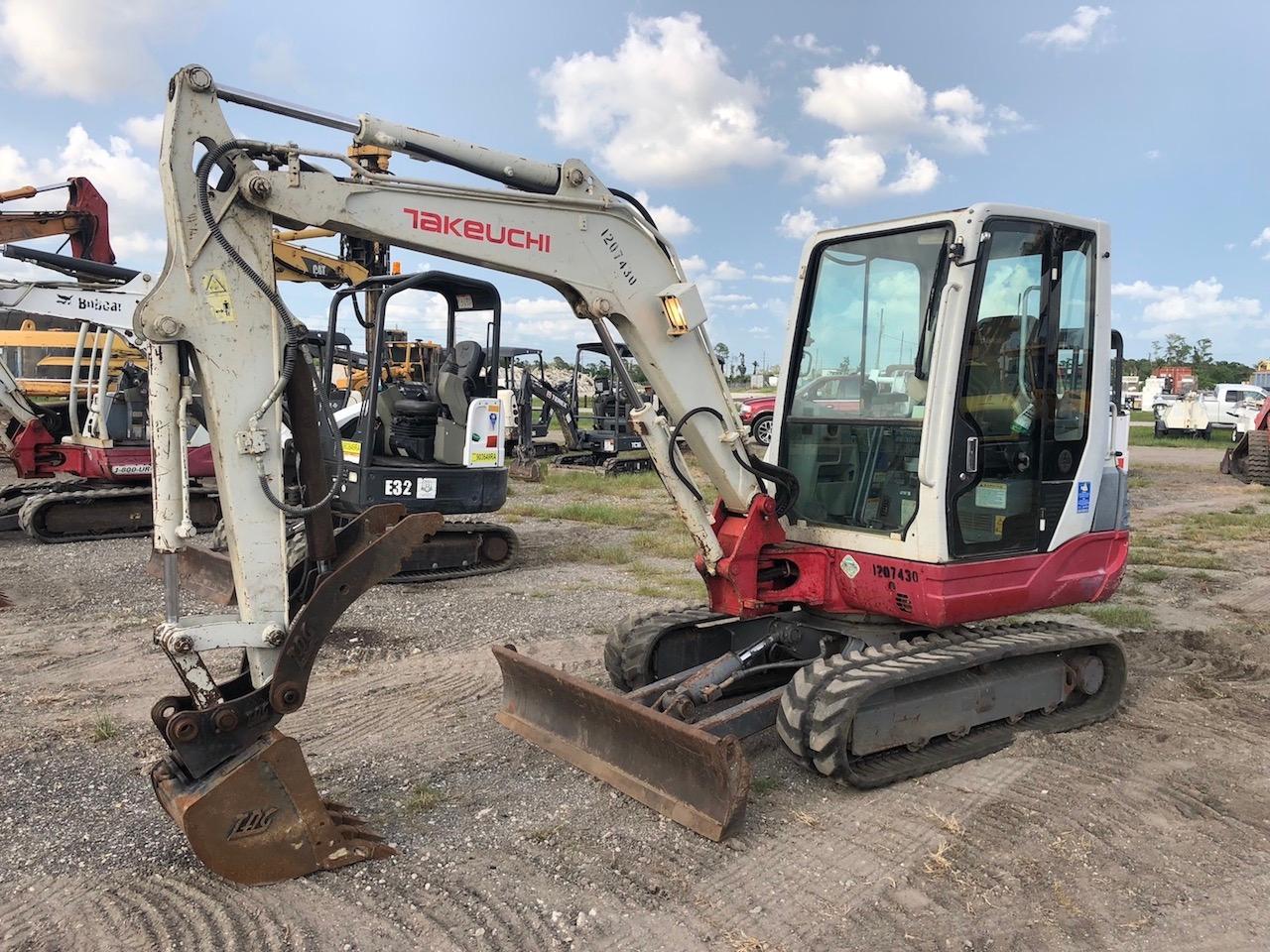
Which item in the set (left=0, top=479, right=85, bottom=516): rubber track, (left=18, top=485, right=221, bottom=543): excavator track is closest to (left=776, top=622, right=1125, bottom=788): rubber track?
(left=18, top=485, right=221, bottom=543): excavator track

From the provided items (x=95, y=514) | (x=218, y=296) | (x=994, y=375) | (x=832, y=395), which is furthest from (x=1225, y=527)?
(x=95, y=514)

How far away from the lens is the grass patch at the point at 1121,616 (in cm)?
758

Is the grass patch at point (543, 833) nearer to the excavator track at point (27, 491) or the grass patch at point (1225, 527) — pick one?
the excavator track at point (27, 491)

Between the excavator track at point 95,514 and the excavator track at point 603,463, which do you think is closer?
the excavator track at point 95,514

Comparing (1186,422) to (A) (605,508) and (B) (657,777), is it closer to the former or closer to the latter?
(A) (605,508)

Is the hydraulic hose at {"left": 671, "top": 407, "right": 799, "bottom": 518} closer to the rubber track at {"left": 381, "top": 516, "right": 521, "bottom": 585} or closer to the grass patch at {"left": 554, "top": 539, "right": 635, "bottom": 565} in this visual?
the rubber track at {"left": 381, "top": 516, "right": 521, "bottom": 585}

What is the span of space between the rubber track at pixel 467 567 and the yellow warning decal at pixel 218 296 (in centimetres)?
558

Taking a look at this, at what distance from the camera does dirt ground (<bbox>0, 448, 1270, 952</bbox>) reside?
331 centimetres

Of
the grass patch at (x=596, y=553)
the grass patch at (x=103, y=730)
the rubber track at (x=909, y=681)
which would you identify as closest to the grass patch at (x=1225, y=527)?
the grass patch at (x=596, y=553)

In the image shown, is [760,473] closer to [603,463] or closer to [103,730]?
[103,730]

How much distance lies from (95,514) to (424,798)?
28.1 feet

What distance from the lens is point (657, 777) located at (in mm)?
4207

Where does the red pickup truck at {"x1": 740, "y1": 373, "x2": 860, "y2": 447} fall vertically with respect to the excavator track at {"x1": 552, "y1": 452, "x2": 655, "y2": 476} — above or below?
above

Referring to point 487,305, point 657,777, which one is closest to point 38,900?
point 657,777
